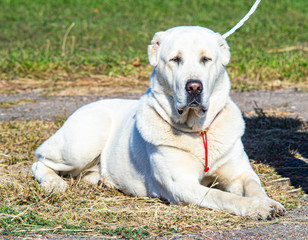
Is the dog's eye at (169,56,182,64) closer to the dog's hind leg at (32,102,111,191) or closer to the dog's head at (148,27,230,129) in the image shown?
the dog's head at (148,27,230,129)

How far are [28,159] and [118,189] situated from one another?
1.27m

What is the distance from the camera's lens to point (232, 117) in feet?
12.6

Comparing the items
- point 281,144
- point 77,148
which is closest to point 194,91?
point 77,148

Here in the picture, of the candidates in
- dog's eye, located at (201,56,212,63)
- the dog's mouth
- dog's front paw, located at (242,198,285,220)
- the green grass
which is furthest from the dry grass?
the green grass

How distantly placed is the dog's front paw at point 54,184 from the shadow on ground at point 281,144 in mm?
1868

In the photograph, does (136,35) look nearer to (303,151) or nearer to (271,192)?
(303,151)

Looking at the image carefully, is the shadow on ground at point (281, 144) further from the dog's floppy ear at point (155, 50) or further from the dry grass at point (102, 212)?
the dog's floppy ear at point (155, 50)

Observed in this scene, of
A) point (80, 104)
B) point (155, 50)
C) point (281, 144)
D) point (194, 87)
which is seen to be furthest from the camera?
point (80, 104)

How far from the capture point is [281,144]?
5094 millimetres

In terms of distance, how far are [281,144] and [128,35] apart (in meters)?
8.49

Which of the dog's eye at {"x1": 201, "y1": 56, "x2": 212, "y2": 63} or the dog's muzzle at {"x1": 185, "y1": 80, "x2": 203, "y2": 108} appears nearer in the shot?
the dog's muzzle at {"x1": 185, "y1": 80, "x2": 203, "y2": 108}

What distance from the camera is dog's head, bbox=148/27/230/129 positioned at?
3418mm

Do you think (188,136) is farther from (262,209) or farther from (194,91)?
(262,209)

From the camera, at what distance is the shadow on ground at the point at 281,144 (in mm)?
4379
